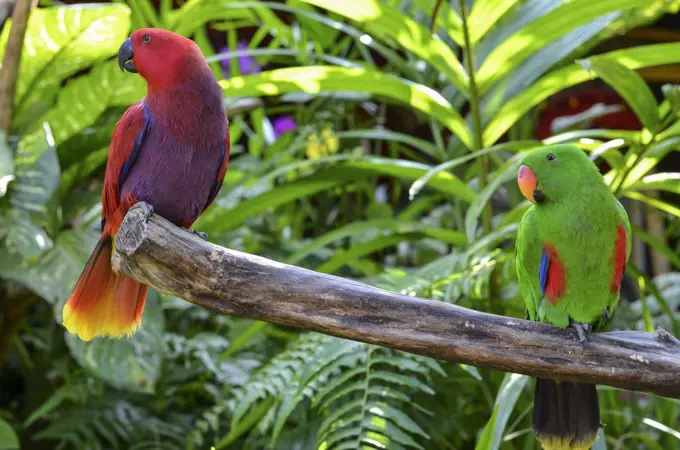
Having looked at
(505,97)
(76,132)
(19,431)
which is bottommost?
(19,431)

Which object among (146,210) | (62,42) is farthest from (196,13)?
(146,210)

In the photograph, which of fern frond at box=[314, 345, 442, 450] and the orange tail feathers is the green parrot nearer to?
fern frond at box=[314, 345, 442, 450]

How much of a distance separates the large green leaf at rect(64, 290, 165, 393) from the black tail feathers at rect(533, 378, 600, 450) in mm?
646

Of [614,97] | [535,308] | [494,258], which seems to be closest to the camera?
[535,308]

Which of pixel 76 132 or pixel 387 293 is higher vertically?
pixel 76 132

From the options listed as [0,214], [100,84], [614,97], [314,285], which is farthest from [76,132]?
[614,97]

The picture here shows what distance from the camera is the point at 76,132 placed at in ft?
4.59

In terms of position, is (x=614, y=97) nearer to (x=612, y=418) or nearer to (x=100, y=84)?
(x=612, y=418)

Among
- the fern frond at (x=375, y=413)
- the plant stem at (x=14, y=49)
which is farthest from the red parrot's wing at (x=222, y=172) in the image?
the plant stem at (x=14, y=49)

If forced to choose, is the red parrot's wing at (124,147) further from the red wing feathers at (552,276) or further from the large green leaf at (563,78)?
the large green leaf at (563,78)

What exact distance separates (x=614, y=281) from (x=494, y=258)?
43 centimetres

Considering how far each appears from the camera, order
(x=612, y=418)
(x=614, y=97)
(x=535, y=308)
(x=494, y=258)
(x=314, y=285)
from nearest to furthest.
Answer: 1. (x=314, y=285)
2. (x=535, y=308)
3. (x=494, y=258)
4. (x=612, y=418)
5. (x=614, y=97)

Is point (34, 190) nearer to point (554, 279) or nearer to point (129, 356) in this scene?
point (129, 356)

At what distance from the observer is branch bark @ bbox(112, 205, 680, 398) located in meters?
0.65
